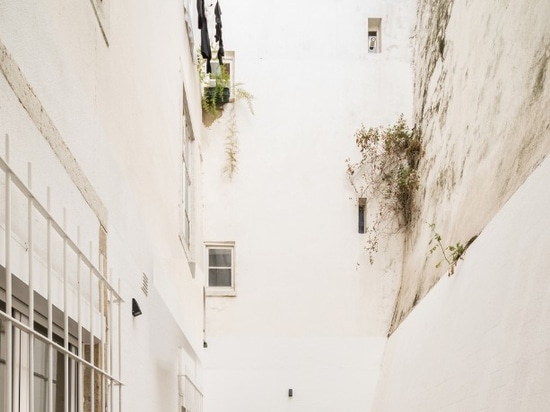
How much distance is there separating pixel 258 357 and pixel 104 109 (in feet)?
20.3

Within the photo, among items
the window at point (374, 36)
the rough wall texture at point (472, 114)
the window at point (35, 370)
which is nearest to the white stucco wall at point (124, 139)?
the window at point (35, 370)

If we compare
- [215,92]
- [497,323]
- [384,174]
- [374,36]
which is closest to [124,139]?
[497,323]

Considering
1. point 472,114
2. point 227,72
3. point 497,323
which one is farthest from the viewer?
point 227,72

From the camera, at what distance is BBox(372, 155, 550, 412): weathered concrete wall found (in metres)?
3.41

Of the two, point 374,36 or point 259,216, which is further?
point 374,36

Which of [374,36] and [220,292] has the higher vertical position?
[374,36]

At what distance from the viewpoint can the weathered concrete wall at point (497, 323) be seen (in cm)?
341

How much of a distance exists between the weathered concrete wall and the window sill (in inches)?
128

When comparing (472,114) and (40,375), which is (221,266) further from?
(40,375)

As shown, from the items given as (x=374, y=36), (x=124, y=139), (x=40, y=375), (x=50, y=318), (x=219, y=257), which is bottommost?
(x=40, y=375)

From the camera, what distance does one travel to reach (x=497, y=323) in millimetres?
3998

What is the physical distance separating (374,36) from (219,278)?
3.52m

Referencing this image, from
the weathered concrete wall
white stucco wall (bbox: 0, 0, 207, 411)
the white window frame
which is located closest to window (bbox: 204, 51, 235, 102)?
the white window frame

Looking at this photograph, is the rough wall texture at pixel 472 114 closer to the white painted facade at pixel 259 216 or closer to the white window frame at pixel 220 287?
the white painted facade at pixel 259 216
